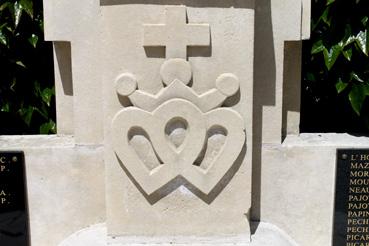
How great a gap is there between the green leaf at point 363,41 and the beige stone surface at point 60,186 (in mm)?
1480

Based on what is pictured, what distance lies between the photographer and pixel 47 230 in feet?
9.32

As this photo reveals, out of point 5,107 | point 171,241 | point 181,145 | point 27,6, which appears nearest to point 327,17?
point 181,145

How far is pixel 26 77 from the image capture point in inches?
126

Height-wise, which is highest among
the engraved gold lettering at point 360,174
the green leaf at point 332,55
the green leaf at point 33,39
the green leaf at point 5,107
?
the green leaf at point 33,39

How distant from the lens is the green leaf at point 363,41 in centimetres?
281

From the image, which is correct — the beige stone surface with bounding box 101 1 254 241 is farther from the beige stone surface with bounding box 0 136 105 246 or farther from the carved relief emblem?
the beige stone surface with bounding box 0 136 105 246

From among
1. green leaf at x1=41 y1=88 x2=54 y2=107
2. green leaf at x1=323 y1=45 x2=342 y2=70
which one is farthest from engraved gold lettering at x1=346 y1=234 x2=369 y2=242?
green leaf at x1=41 y1=88 x2=54 y2=107

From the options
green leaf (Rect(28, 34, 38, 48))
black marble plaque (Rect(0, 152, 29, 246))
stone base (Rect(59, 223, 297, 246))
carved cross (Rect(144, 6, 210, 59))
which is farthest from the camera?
green leaf (Rect(28, 34, 38, 48))

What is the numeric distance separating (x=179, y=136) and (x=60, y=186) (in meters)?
0.73

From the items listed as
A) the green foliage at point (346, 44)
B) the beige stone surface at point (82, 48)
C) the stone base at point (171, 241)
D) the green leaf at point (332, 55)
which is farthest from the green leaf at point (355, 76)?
the beige stone surface at point (82, 48)

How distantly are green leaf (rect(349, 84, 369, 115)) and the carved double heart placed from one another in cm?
76

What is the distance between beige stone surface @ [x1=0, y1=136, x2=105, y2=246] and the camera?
2.76m

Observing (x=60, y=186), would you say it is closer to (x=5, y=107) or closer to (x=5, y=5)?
(x=5, y=107)

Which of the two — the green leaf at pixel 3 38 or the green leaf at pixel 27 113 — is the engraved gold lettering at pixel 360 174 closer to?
the green leaf at pixel 27 113
